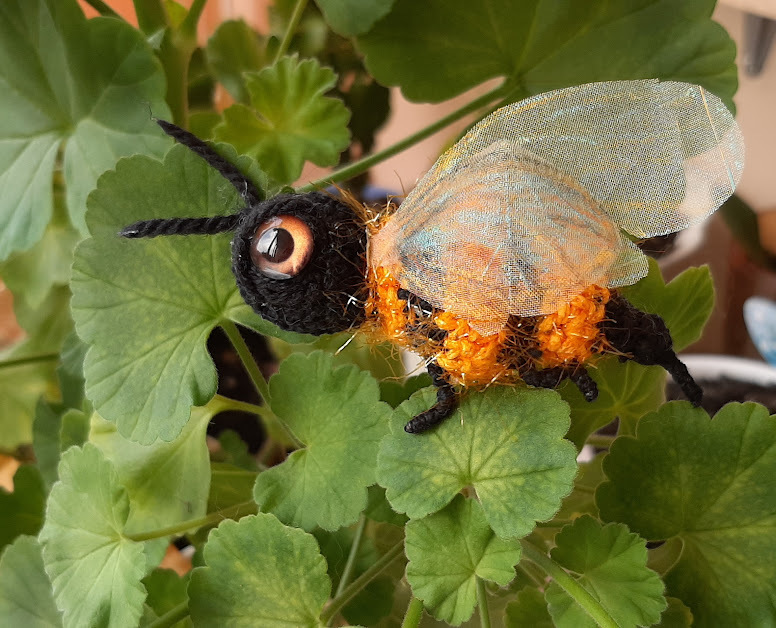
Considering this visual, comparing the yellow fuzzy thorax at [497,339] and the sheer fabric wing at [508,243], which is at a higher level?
the sheer fabric wing at [508,243]

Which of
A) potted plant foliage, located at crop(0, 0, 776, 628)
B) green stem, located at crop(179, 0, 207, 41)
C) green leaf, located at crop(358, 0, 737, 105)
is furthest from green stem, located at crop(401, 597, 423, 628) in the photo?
green stem, located at crop(179, 0, 207, 41)

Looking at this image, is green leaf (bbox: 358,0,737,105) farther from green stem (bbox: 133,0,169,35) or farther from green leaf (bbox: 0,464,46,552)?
green leaf (bbox: 0,464,46,552)

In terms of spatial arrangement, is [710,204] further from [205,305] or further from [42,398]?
[42,398]

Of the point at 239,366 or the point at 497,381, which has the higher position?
the point at 497,381

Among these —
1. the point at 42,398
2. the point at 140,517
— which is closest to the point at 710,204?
the point at 140,517

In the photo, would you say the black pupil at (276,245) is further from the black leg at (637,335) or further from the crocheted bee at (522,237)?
the black leg at (637,335)

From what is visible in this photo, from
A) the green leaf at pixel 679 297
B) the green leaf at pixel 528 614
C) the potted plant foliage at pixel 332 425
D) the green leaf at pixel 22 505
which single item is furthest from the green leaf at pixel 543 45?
the green leaf at pixel 22 505
